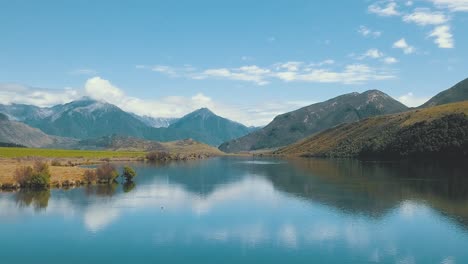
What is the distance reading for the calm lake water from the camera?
5878cm

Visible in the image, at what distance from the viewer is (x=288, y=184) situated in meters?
150

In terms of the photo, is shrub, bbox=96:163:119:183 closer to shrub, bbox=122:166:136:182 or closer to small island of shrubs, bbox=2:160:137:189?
small island of shrubs, bbox=2:160:137:189

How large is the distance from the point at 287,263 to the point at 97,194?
248ft

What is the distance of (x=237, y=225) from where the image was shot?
78125 millimetres

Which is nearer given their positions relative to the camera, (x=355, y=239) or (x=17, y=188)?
(x=355, y=239)

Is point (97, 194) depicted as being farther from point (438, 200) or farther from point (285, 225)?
point (438, 200)

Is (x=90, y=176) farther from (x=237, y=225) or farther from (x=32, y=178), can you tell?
(x=237, y=225)

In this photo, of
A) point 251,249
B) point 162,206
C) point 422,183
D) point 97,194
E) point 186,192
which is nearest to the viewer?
point 251,249

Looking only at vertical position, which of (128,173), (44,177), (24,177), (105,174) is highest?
(24,177)

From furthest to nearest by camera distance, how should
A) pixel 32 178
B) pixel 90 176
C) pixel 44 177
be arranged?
pixel 90 176, pixel 44 177, pixel 32 178

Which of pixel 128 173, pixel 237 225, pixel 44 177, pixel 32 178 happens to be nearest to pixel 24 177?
pixel 32 178

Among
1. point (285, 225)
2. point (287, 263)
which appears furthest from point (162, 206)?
point (287, 263)

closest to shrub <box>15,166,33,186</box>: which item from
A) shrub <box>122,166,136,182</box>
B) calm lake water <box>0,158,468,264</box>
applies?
calm lake water <box>0,158,468,264</box>

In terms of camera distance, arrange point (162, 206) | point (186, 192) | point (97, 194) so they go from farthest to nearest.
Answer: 1. point (186, 192)
2. point (97, 194)
3. point (162, 206)
